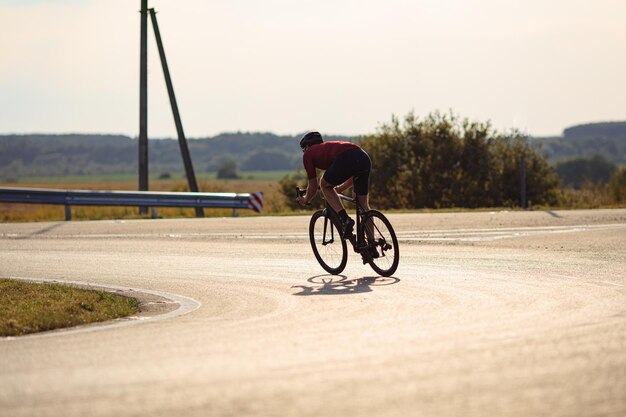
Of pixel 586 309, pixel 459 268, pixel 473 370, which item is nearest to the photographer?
pixel 473 370

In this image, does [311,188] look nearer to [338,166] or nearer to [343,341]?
[338,166]

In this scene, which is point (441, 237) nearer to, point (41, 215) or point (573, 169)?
point (41, 215)

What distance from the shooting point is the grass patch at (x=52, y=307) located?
10190 mm

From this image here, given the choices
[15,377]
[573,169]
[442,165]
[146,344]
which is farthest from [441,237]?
[573,169]

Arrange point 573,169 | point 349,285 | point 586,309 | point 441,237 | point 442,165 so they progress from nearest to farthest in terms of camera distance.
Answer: point 586,309 → point 349,285 → point 441,237 → point 442,165 → point 573,169

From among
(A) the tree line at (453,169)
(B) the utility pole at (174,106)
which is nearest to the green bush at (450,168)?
(A) the tree line at (453,169)

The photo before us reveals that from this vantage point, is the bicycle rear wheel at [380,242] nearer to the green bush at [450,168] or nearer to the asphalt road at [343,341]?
the asphalt road at [343,341]

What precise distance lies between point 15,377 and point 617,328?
14.4 ft

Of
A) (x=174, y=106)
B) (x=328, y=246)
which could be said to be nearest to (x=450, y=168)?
(x=174, y=106)

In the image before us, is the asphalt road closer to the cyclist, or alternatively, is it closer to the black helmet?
the cyclist

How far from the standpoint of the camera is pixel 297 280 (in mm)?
13523

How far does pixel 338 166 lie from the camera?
13.7m

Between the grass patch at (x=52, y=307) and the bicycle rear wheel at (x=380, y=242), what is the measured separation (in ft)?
10.1

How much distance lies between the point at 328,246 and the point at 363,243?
2.52 ft
